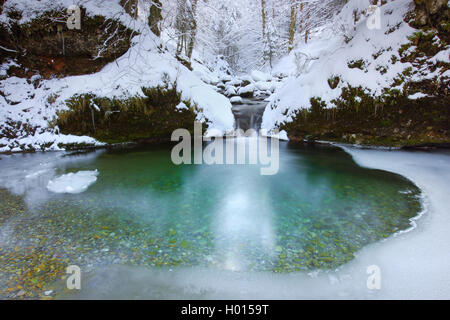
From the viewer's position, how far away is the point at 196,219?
338 cm


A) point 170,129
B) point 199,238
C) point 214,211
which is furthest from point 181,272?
point 170,129

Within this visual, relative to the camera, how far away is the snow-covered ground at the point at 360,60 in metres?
6.89

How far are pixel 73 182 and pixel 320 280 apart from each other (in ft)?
15.8

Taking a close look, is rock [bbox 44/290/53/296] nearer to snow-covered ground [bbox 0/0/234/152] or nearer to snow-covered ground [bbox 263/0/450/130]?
snow-covered ground [bbox 0/0/234/152]

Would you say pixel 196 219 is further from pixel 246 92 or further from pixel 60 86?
pixel 246 92

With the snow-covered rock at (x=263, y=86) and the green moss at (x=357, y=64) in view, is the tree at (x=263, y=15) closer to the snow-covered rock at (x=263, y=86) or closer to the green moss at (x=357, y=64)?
the snow-covered rock at (x=263, y=86)

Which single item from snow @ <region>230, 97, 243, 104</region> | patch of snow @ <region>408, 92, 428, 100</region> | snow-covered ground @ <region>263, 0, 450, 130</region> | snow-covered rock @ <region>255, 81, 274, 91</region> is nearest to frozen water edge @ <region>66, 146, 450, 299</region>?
patch of snow @ <region>408, 92, 428, 100</region>

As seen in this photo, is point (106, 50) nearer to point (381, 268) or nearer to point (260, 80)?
point (381, 268)

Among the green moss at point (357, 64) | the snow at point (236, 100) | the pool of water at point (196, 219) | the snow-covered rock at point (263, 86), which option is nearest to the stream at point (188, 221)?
the pool of water at point (196, 219)

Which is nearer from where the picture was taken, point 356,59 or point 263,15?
point 356,59

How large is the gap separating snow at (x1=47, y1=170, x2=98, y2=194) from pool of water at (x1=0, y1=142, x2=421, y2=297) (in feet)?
0.48

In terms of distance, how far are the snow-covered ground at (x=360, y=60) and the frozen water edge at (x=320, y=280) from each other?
19.1ft

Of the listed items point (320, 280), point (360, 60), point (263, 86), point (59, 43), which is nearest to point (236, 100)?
point (263, 86)

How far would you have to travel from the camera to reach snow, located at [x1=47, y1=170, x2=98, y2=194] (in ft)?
14.5
